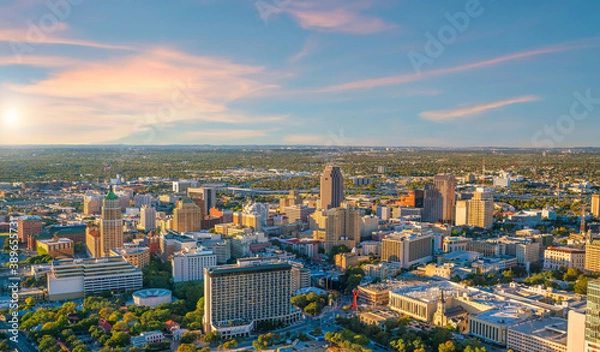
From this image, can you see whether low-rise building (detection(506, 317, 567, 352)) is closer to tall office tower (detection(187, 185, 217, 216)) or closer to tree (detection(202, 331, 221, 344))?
tree (detection(202, 331, 221, 344))

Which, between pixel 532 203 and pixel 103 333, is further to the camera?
pixel 532 203

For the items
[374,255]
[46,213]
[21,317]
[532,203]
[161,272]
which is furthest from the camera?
[532,203]

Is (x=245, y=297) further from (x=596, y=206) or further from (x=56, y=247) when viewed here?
(x=596, y=206)

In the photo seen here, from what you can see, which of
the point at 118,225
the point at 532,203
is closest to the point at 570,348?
the point at 118,225

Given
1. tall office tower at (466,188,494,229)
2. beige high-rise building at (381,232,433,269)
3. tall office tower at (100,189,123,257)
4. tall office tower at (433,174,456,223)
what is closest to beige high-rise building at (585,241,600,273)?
beige high-rise building at (381,232,433,269)

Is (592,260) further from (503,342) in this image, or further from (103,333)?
(103,333)

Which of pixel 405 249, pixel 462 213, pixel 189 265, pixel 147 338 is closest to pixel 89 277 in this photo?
pixel 189 265
